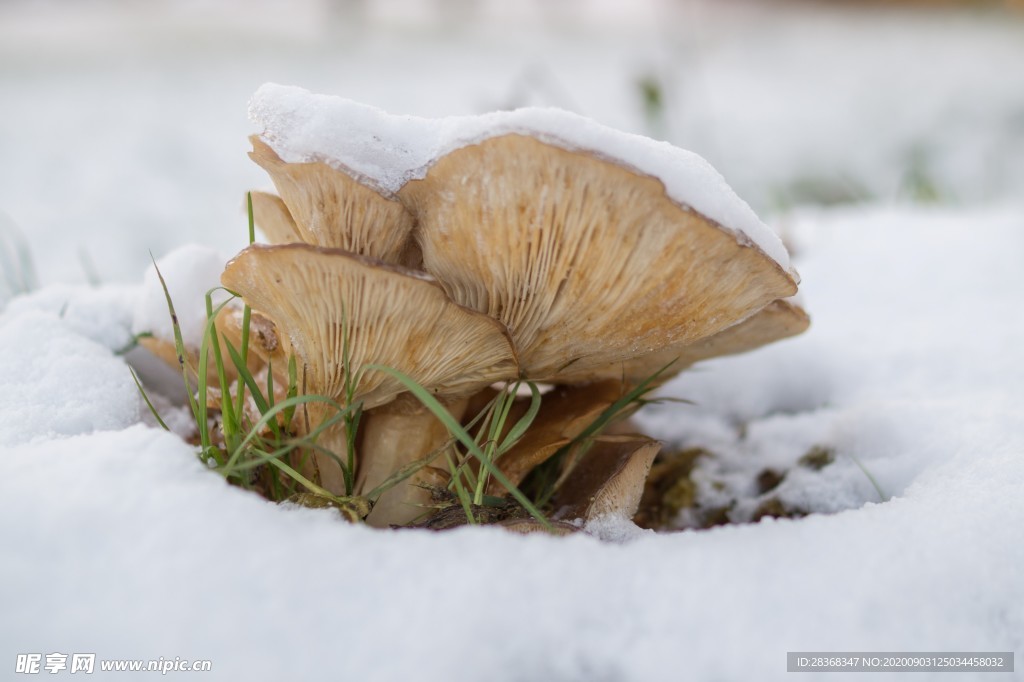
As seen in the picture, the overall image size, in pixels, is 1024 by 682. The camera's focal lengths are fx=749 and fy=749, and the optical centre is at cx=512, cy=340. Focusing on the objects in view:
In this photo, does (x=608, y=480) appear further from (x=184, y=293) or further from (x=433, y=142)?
(x=184, y=293)

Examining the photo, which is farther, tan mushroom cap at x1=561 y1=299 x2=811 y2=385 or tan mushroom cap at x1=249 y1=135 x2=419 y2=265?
tan mushroom cap at x1=561 y1=299 x2=811 y2=385

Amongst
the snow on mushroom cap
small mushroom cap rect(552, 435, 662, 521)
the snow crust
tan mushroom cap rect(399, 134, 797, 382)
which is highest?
the snow on mushroom cap

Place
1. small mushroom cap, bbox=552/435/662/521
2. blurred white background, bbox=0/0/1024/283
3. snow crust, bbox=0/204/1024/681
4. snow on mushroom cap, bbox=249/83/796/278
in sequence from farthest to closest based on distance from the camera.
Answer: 1. blurred white background, bbox=0/0/1024/283
2. small mushroom cap, bbox=552/435/662/521
3. snow on mushroom cap, bbox=249/83/796/278
4. snow crust, bbox=0/204/1024/681

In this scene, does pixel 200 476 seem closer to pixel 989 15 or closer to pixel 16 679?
pixel 16 679

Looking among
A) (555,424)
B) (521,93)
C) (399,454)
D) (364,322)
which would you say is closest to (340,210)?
(364,322)

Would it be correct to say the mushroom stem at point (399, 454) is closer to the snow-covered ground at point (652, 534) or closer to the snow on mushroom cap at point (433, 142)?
the snow-covered ground at point (652, 534)

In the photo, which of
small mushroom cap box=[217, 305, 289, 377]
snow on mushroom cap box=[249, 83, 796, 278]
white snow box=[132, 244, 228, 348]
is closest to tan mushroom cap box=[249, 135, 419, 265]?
snow on mushroom cap box=[249, 83, 796, 278]

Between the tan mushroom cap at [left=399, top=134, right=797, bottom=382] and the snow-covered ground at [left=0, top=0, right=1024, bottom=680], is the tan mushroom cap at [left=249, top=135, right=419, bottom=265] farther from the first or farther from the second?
the snow-covered ground at [left=0, top=0, right=1024, bottom=680]

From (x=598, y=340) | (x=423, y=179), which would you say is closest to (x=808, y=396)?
(x=598, y=340)
